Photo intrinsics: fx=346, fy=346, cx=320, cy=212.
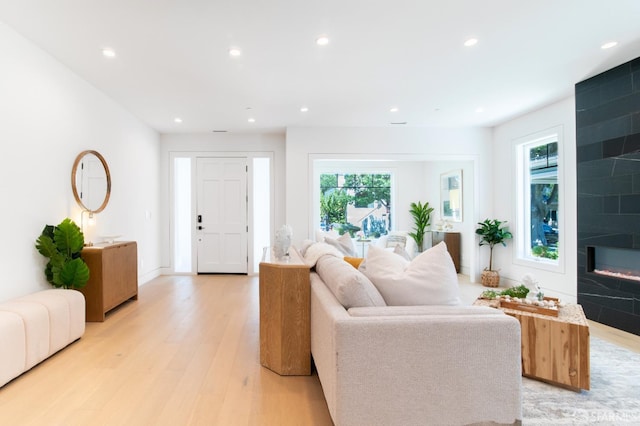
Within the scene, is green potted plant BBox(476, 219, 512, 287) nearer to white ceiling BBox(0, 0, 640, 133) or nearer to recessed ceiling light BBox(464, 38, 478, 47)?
white ceiling BBox(0, 0, 640, 133)

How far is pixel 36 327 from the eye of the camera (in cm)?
254

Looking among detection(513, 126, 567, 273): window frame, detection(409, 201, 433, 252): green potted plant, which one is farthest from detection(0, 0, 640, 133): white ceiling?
detection(409, 201, 433, 252): green potted plant

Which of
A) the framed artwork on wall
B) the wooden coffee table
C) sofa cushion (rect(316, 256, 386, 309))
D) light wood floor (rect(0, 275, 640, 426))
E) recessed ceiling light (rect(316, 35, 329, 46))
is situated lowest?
light wood floor (rect(0, 275, 640, 426))

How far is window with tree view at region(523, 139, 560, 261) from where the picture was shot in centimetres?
470

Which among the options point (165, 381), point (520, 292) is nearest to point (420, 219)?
point (520, 292)

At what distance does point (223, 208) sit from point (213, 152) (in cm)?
104

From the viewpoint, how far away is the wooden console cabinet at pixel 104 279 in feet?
11.9

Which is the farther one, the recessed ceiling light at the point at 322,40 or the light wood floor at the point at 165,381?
the recessed ceiling light at the point at 322,40

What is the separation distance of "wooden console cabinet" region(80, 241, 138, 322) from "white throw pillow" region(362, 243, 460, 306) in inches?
122

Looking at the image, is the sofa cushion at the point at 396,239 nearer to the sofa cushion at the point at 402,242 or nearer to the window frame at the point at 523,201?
the sofa cushion at the point at 402,242

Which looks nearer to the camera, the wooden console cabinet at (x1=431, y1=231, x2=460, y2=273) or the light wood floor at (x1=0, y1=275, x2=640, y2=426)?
the light wood floor at (x1=0, y1=275, x2=640, y2=426)

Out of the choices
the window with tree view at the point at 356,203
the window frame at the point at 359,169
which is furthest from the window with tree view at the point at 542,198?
the window with tree view at the point at 356,203

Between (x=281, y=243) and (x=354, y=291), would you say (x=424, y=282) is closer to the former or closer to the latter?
(x=354, y=291)

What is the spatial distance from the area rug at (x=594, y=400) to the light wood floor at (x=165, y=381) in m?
0.73
